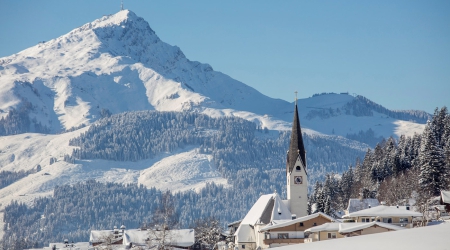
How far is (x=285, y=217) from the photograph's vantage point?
329 ft

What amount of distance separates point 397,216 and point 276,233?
1232 cm

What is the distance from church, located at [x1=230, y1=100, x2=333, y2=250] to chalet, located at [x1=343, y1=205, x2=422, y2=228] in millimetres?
3353

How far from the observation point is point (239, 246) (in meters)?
101

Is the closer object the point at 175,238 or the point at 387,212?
the point at 387,212

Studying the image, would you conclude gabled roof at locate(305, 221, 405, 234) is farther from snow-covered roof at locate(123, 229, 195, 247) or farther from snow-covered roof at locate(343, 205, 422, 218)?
snow-covered roof at locate(123, 229, 195, 247)

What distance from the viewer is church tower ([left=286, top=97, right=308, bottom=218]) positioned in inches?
4259

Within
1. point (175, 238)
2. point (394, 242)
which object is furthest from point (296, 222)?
point (394, 242)

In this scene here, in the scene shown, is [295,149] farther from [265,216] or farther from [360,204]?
[265,216]

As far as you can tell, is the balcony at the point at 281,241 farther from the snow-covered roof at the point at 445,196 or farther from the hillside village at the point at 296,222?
the snow-covered roof at the point at 445,196

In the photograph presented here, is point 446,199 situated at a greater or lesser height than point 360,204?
greater

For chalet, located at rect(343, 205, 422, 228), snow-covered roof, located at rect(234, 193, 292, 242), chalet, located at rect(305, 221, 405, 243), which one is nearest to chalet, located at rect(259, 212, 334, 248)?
chalet, located at rect(305, 221, 405, 243)

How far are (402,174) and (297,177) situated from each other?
72.0 ft

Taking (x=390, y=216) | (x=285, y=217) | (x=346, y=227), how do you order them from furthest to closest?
1. (x=285, y=217)
2. (x=390, y=216)
3. (x=346, y=227)

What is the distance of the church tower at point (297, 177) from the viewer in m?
108
